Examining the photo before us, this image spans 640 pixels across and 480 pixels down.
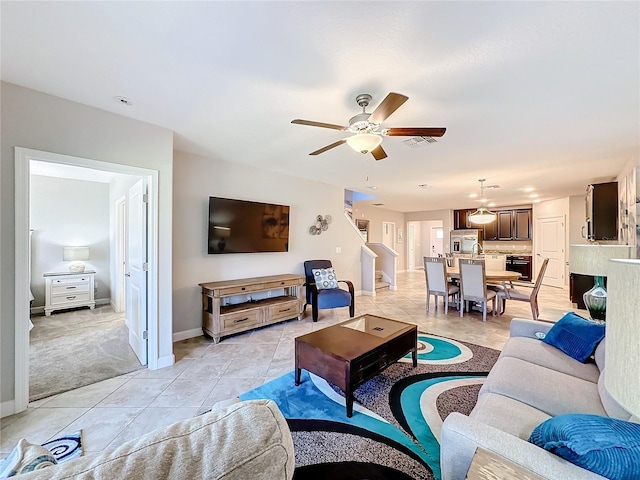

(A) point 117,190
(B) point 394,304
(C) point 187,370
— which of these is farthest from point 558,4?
(A) point 117,190

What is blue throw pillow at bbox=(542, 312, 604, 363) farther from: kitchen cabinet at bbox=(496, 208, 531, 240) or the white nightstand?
kitchen cabinet at bbox=(496, 208, 531, 240)

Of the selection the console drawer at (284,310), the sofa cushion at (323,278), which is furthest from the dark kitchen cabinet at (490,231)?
the console drawer at (284,310)

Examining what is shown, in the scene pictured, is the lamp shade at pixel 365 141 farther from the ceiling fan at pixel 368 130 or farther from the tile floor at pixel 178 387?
the tile floor at pixel 178 387

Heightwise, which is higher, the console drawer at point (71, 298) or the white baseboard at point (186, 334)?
the console drawer at point (71, 298)

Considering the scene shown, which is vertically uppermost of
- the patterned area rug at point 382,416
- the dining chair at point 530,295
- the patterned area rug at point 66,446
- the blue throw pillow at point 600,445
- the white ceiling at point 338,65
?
the white ceiling at point 338,65

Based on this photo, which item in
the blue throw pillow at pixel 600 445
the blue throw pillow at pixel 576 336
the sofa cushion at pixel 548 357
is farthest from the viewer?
the blue throw pillow at pixel 576 336

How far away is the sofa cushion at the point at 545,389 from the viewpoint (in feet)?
4.87

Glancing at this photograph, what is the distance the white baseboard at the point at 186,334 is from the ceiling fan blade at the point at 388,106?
363 cm

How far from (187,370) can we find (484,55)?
3.77m

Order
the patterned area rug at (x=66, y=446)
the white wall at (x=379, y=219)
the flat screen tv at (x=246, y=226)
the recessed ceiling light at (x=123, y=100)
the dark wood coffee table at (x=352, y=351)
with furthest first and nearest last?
the white wall at (x=379, y=219), the flat screen tv at (x=246, y=226), the recessed ceiling light at (x=123, y=100), the dark wood coffee table at (x=352, y=351), the patterned area rug at (x=66, y=446)

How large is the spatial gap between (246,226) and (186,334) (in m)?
1.80

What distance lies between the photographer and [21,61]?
75.8 inches

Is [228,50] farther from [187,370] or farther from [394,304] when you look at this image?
[394,304]

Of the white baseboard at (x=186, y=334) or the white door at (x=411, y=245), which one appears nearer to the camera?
the white baseboard at (x=186, y=334)
